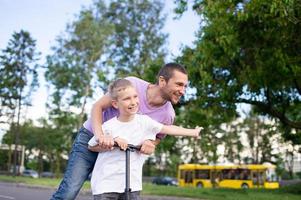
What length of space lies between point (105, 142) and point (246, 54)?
11469mm

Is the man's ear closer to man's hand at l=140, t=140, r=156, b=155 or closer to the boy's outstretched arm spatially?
the boy's outstretched arm

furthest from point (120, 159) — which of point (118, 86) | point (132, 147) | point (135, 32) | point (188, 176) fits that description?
point (188, 176)

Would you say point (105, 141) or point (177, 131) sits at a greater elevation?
point (177, 131)

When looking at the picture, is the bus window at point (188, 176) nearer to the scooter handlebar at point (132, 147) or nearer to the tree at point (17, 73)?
the tree at point (17, 73)

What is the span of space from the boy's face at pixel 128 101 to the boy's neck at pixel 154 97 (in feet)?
1.17

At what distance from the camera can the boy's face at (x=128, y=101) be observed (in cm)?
311

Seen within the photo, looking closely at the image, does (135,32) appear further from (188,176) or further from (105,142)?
(105,142)

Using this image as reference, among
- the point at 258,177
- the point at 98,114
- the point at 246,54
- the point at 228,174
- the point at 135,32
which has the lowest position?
the point at 258,177

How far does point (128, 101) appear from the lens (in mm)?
3111

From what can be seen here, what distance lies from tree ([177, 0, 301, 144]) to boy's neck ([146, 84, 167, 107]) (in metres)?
7.52

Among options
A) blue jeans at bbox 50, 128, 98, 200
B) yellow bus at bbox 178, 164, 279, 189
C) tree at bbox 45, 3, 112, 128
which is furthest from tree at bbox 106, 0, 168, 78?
blue jeans at bbox 50, 128, 98, 200

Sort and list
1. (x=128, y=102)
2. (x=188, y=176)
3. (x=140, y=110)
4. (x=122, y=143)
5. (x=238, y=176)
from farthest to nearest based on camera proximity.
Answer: (x=188, y=176)
(x=238, y=176)
(x=140, y=110)
(x=128, y=102)
(x=122, y=143)

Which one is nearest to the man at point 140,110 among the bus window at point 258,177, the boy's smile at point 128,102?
the boy's smile at point 128,102

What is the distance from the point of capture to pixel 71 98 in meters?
33.4
